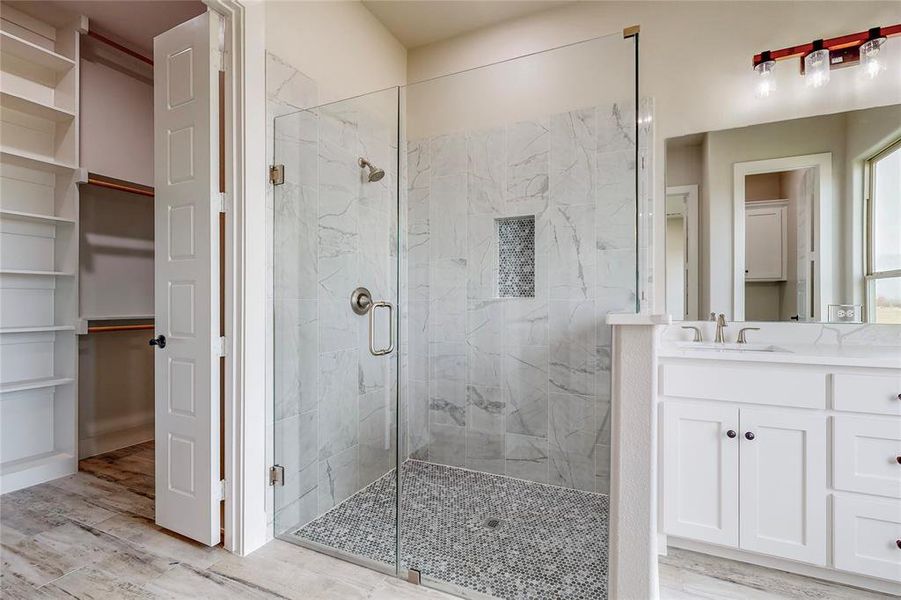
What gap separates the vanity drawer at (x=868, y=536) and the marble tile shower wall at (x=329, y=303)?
69.5 inches

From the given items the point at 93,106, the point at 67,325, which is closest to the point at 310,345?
the point at 67,325

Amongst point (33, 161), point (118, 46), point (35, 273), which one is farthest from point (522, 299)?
point (118, 46)

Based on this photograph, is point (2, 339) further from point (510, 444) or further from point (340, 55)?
point (510, 444)

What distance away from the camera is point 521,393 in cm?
183

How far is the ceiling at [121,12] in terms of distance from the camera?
258 centimetres

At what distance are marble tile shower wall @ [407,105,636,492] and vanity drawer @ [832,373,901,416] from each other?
2.85ft

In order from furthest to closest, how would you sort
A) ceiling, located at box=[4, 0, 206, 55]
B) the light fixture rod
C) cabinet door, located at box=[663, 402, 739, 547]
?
ceiling, located at box=[4, 0, 206, 55] < the light fixture rod < cabinet door, located at box=[663, 402, 739, 547]

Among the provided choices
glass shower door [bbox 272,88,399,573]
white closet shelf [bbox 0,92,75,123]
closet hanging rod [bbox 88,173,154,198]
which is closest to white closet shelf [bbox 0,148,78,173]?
closet hanging rod [bbox 88,173,154,198]

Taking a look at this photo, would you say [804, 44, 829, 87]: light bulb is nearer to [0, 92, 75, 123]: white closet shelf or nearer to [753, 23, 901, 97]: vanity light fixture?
[753, 23, 901, 97]: vanity light fixture

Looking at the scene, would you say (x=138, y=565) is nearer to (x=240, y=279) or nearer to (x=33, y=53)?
(x=240, y=279)

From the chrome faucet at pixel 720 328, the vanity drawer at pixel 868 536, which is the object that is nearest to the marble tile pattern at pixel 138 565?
the vanity drawer at pixel 868 536

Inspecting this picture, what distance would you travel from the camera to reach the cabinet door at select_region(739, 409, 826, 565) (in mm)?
1642

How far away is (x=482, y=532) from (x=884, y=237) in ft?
7.38

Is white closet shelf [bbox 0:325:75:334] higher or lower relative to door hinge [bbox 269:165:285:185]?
lower
